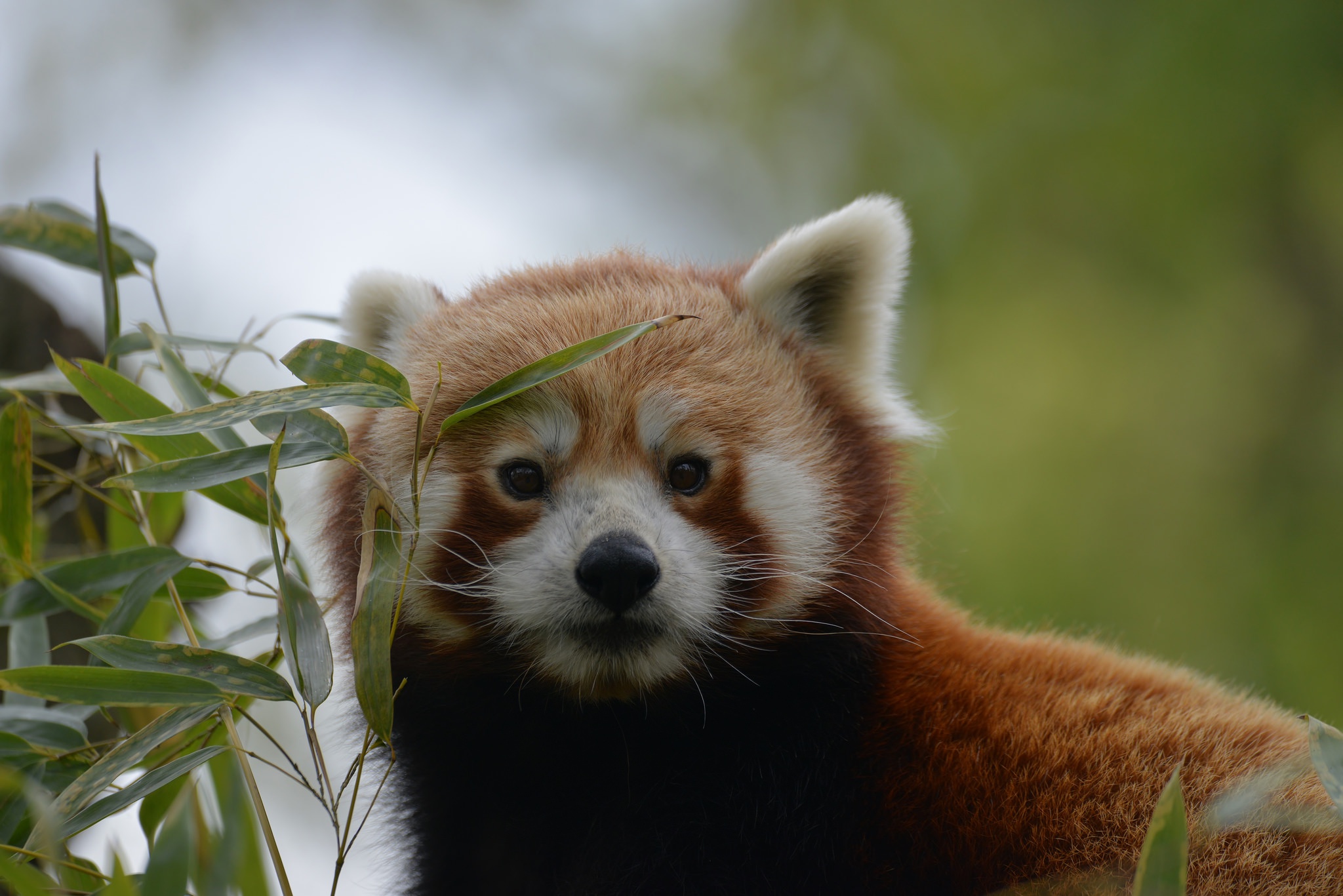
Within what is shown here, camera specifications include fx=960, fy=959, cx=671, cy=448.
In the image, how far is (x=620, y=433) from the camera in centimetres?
181

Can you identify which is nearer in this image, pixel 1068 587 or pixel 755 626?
pixel 755 626

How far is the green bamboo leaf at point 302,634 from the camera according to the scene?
Result: 1444mm

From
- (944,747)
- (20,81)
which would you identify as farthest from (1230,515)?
(20,81)

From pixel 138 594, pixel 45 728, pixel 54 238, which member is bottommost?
pixel 45 728

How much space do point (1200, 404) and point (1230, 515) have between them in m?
0.68

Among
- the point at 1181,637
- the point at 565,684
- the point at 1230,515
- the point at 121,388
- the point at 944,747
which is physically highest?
the point at 121,388

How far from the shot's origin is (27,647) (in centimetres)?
210

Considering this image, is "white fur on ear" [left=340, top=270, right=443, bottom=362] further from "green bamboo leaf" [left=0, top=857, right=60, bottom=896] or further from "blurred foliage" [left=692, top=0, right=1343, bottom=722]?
"blurred foliage" [left=692, top=0, right=1343, bottom=722]

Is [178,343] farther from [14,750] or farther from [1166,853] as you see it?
[1166,853]

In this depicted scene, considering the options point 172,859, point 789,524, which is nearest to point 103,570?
point 172,859

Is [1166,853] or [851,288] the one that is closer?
[1166,853]

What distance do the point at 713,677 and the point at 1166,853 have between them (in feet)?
2.70

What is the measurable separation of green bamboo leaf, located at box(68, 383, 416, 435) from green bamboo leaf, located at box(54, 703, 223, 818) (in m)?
0.37

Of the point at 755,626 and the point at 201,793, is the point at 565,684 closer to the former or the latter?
the point at 755,626
